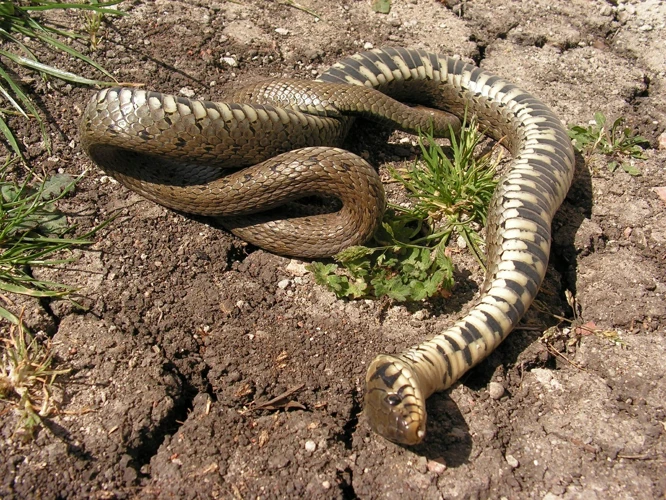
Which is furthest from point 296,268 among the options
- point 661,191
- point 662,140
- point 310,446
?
point 662,140

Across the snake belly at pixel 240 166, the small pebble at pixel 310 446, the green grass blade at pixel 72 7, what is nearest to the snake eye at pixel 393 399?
the small pebble at pixel 310 446

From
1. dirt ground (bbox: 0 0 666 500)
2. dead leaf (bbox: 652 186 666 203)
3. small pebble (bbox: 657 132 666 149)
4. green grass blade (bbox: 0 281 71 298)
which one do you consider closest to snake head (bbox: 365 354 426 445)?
dirt ground (bbox: 0 0 666 500)

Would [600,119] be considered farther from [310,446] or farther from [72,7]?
[72,7]

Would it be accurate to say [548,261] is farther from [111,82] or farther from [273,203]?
[111,82]

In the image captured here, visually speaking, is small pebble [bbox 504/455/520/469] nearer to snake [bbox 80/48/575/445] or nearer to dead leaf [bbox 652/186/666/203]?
snake [bbox 80/48/575/445]

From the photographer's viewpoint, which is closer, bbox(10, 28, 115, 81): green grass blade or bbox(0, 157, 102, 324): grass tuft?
bbox(0, 157, 102, 324): grass tuft

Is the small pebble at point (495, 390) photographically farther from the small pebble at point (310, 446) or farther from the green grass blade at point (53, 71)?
the green grass blade at point (53, 71)

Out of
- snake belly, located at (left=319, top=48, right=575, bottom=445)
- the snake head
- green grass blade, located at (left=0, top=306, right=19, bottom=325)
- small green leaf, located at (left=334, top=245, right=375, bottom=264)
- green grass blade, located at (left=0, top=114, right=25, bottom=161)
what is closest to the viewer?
the snake head
